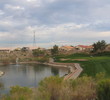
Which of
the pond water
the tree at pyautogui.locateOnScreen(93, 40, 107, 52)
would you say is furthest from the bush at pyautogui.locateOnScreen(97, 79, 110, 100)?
the tree at pyautogui.locateOnScreen(93, 40, 107, 52)

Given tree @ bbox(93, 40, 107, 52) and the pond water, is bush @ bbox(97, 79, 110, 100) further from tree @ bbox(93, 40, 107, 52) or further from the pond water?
tree @ bbox(93, 40, 107, 52)

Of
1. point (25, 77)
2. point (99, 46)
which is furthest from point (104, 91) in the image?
point (99, 46)

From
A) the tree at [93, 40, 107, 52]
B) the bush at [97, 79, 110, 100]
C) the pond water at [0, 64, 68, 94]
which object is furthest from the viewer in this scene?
the tree at [93, 40, 107, 52]

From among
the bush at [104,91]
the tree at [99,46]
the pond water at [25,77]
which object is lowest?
the pond water at [25,77]

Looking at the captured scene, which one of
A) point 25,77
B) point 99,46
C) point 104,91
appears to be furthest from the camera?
point 99,46

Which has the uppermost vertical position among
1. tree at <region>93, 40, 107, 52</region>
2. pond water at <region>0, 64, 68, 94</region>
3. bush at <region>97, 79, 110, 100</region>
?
tree at <region>93, 40, 107, 52</region>

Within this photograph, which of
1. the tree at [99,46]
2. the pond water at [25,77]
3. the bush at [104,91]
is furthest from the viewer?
the tree at [99,46]

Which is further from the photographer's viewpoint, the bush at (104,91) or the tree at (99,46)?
the tree at (99,46)

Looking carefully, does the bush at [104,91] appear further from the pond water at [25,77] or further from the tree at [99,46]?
the tree at [99,46]

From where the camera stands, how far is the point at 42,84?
1345 centimetres

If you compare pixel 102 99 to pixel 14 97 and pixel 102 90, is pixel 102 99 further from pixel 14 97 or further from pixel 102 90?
pixel 14 97

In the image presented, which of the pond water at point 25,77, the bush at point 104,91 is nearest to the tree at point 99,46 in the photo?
the pond water at point 25,77

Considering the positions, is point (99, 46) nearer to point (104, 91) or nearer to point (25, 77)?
point (25, 77)

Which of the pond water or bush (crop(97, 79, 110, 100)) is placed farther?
the pond water
